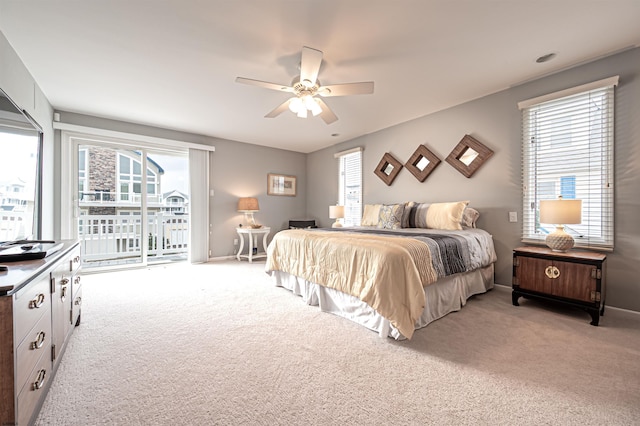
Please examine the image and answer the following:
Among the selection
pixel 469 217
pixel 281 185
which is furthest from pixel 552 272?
pixel 281 185

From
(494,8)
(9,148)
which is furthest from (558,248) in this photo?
(9,148)

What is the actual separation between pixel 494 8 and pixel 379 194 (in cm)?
310

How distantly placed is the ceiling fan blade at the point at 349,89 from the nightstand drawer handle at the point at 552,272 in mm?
2408

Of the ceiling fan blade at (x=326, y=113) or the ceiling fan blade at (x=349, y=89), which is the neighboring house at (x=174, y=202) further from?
the ceiling fan blade at (x=349, y=89)

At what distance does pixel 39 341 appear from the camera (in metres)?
1.29

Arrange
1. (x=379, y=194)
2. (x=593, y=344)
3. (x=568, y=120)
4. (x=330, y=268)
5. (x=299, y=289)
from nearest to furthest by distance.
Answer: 1. (x=593, y=344)
2. (x=330, y=268)
3. (x=568, y=120)
4. (x=299, y=289)
5. (x=379, y=194)

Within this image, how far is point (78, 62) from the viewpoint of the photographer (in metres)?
2.62

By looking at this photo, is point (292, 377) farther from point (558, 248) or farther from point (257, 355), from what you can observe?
point (558, 248)

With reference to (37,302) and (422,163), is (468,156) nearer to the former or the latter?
(422,163)

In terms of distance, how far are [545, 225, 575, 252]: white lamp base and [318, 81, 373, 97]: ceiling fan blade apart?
2.33 metres

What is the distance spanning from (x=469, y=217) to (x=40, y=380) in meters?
4.00

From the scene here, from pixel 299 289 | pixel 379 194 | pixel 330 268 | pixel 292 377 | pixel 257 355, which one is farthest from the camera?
pixel 379 194

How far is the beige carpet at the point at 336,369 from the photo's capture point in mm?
1311

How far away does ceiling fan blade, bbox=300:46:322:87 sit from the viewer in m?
2.07
